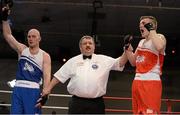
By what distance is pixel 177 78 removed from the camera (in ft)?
58.2

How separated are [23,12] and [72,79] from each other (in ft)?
28.7

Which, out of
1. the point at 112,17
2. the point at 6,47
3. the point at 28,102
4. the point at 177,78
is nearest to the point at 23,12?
the point at 112,17

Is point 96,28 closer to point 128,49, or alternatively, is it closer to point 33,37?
point 33,37

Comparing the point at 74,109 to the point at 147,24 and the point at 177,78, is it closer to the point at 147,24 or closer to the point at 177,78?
the point at 147,24

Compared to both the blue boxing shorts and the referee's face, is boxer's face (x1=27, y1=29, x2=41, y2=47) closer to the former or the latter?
the blue boxing shorts

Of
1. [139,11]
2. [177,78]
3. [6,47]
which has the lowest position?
[177,78]

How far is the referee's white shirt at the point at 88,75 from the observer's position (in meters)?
5.02

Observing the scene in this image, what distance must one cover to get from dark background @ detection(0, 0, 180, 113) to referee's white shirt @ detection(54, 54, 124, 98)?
732 cm

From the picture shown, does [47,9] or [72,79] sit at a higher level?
[47,9]

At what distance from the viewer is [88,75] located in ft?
16.6

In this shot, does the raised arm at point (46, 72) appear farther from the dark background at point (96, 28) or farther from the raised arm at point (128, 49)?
the dark background at point (96, 28)

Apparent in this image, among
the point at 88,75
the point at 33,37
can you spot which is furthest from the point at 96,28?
the point at 88,75

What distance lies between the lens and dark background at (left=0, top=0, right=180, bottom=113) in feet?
42.4

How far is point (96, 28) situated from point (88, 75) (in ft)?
31.3
